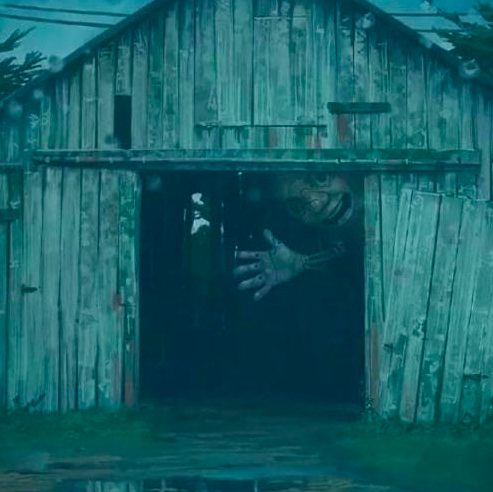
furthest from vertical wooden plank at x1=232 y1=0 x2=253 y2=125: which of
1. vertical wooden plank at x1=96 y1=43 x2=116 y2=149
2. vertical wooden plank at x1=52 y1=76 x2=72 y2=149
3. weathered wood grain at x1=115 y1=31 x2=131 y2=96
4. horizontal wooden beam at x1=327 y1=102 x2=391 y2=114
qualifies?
vertical wooden plank at x1=52 y1=76 x2=72 y2=149

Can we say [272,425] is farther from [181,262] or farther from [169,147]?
[181,262]

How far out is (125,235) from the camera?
12.6m

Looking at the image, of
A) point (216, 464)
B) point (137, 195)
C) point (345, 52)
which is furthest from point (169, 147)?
point (216, 464)

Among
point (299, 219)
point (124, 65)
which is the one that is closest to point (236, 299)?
point (299, 219)

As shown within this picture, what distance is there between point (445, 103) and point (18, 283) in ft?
15.9

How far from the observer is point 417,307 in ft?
38.1

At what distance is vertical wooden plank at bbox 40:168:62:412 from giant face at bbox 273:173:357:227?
134 inches

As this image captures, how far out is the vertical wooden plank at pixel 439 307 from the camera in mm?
11547

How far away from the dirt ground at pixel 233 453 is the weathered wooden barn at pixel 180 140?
27.9 inches

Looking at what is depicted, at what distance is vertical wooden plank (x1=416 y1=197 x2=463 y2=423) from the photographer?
37.9 ft

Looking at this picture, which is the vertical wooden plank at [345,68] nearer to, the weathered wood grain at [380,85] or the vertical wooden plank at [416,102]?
the weathered wood grain at [380,85]

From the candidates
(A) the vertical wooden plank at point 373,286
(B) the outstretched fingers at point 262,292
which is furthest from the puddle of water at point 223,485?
(B) the outstretched fingers at point 262,292

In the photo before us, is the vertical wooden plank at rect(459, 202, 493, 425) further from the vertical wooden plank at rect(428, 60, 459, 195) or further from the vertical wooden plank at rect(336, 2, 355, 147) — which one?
the vertical wooden plank at rect(336, 2, 355, 147)

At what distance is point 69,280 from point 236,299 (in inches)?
170
